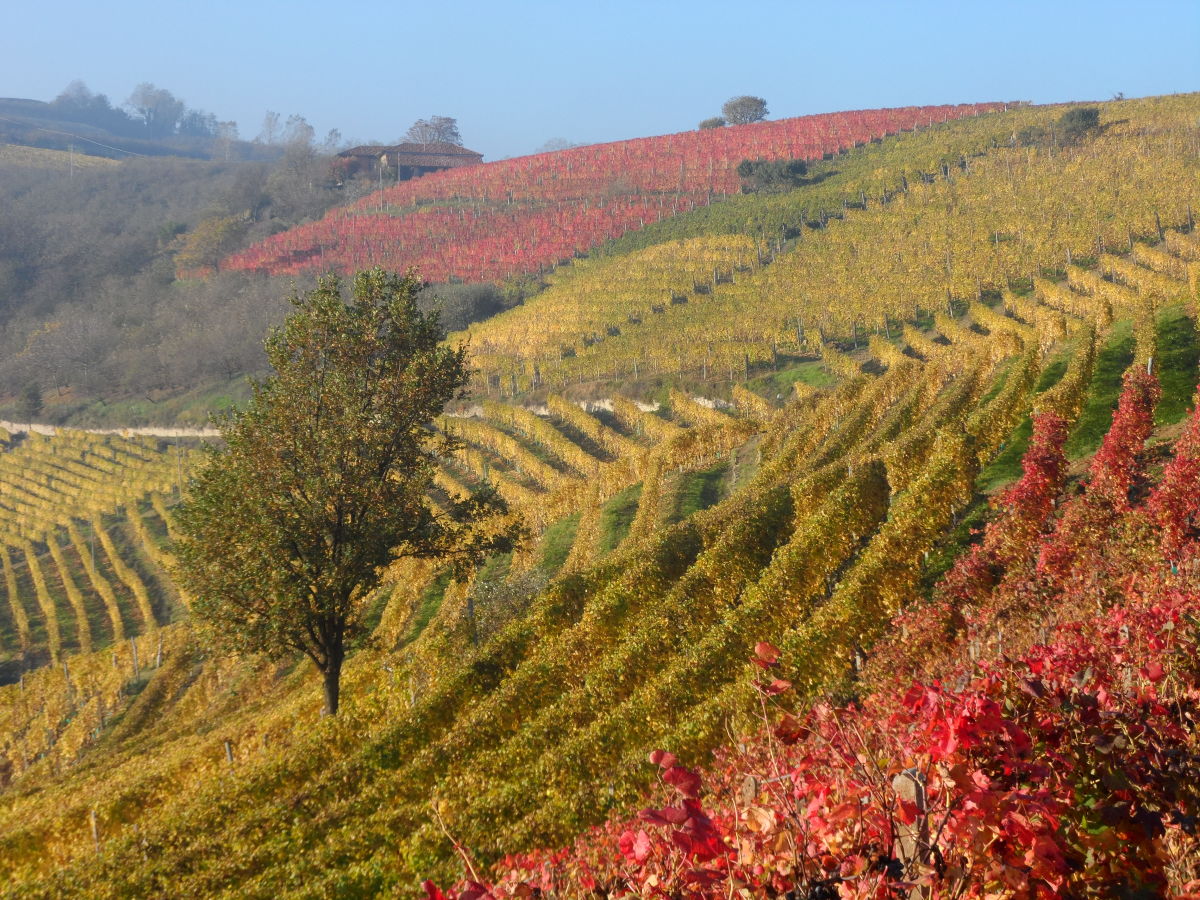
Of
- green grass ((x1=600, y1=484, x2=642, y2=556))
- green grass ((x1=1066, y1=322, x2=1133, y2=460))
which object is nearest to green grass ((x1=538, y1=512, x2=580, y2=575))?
green grass ((x1=600, y1=484, x2=642, y2=556))

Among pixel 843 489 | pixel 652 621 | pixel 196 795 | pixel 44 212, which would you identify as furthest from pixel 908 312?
pixel 44 212

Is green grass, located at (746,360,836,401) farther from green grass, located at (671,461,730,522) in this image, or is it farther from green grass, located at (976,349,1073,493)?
green grass, located at (976,349,1073,493)

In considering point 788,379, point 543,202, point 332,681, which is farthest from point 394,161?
point 332,681

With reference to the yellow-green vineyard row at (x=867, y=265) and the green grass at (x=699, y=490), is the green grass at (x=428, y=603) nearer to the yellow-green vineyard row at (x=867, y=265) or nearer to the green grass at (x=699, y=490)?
the green grass at (x=699, y=490)

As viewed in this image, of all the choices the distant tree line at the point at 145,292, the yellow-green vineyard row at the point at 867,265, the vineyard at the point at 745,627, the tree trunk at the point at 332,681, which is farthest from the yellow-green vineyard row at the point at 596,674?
the distant tree line at the point at 145,292

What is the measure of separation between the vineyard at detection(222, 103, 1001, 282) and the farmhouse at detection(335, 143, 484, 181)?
10565mm

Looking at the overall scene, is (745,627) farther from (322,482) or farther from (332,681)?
(332,681)

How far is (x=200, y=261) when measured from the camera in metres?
163

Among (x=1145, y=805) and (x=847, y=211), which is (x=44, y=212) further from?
(x=1145, y=805)

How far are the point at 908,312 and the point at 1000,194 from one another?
3169 cm

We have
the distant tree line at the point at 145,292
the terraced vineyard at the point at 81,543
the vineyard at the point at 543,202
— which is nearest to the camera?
the terraced vineyard at the point at 81,543

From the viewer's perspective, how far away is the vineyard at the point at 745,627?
5094 millimetres

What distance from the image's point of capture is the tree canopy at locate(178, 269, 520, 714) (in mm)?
23938

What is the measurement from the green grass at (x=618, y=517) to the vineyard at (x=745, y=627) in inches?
13.1
